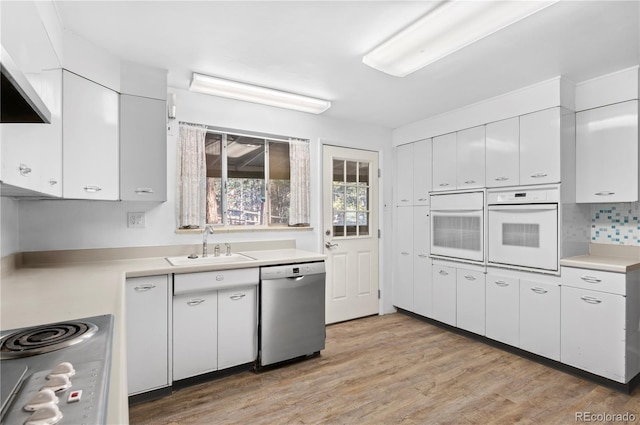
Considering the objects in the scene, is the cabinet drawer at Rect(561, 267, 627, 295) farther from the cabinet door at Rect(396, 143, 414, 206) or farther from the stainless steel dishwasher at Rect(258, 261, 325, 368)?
the stainless steel dishwasher at Rect(258, 261, 325, 368)

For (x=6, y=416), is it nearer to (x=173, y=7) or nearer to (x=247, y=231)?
(x=173, y=7)

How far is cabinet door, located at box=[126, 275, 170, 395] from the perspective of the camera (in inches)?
89.1

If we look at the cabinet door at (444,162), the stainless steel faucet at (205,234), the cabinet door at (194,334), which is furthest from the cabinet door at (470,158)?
the cabinet door at (194,334)

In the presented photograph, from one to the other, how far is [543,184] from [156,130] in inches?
126

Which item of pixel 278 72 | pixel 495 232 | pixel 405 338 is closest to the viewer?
pixel 278 72

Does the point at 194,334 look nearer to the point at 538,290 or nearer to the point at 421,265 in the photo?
the point at 421,265

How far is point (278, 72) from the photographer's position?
2.71m

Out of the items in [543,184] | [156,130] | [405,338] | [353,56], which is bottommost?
[405,338]

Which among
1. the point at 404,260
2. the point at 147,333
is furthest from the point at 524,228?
the point at 147,333

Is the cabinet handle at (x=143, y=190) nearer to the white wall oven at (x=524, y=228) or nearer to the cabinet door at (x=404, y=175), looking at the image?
the cabinet door at (x=404, y=175)

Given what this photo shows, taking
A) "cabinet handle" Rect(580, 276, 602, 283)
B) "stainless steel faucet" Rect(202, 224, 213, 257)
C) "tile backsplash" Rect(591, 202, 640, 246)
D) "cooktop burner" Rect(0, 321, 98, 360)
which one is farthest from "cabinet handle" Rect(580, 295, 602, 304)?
"cooktop burner" Rect(0, 321, 98, 360)

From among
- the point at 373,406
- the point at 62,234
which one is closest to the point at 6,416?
the point at 373,406

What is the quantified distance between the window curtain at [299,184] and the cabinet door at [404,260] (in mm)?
1332

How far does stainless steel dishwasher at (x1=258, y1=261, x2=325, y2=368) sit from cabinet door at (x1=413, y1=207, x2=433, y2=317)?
5.05ft
